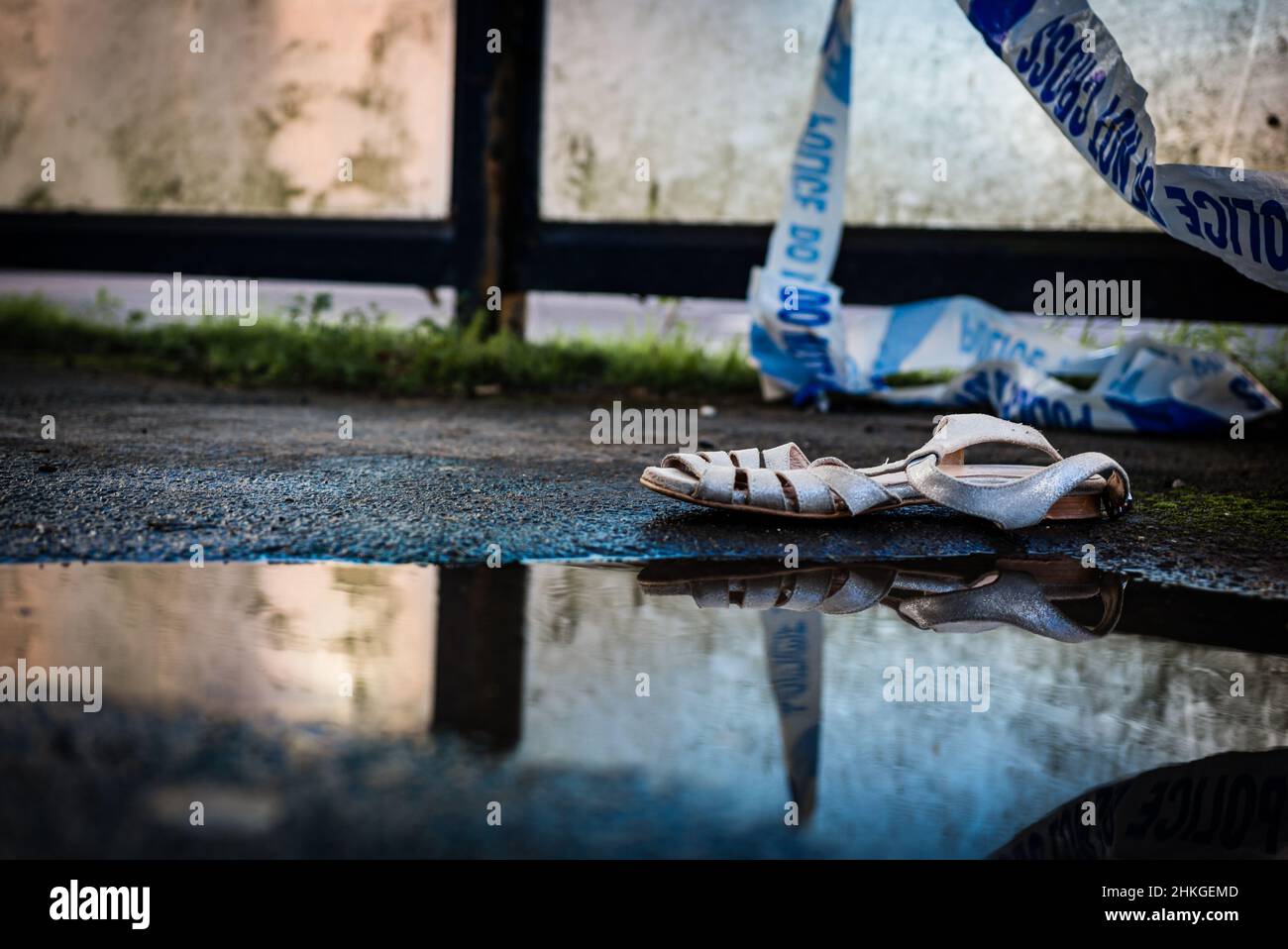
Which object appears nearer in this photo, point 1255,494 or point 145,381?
point 1255,494

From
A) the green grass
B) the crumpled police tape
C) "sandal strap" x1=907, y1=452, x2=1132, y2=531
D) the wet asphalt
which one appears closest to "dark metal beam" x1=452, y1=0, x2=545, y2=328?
the green grass

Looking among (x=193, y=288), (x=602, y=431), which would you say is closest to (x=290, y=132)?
(x=193, y=288)

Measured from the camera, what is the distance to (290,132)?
5.71m

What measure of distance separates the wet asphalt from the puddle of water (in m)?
0.16

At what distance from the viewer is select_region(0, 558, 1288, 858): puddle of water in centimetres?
93

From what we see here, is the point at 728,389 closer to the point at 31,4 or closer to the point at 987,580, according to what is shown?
the point at 987,580

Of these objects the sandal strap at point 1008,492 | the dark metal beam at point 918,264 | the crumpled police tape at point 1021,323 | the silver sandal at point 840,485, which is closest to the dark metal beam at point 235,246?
the dark metal beam at point 918,264

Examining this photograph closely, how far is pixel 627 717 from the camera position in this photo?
3.76 ft

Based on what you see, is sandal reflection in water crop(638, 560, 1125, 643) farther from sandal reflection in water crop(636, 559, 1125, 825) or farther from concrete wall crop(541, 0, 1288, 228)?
concrete wall crop(541, 0, 1288, 228)

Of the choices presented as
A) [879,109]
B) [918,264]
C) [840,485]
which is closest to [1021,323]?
[918,264]

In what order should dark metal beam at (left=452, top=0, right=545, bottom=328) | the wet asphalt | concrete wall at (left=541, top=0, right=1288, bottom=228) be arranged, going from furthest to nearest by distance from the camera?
1. dark metal beam at (left=452, top=0, right=545, bottom=328)
2. concrete wall at (left=541, top=0, right=1288, bottom=228)
3. the wet asphalt

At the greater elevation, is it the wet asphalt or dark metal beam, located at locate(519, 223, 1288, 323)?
dark metal beam, located at locate(519, 223, 1288, 323)

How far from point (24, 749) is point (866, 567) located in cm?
123

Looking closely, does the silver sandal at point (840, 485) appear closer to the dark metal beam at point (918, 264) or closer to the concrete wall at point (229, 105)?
the dark metal beam at point (918, 264)
